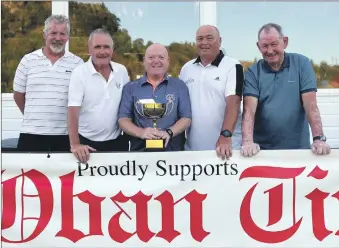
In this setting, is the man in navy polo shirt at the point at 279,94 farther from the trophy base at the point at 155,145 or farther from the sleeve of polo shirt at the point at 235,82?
the trophy base at the point at 155,145

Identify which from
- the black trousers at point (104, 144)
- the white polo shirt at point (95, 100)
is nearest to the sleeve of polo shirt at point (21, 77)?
the white polo shirt at point (95, 100)

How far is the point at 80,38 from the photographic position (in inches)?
245

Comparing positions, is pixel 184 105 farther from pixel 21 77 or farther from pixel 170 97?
pixel 21 77

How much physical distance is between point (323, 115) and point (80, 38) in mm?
2889

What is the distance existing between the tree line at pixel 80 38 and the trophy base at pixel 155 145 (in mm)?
2715

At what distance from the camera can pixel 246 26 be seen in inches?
244

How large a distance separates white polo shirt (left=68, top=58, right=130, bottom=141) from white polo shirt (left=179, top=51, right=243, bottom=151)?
0.51 metres

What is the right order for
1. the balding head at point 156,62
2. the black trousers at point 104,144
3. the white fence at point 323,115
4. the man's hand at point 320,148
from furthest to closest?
the white fence at point 323,115, the black trousers at point 104,144, the balding head at point 156,62, the man's hand at point 320,148

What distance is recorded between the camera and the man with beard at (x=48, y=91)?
3904 millimetres

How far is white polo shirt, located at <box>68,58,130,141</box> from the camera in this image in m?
3.64

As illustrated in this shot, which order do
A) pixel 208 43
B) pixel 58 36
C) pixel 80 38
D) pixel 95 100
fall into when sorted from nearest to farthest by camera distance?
pixel 95 100 → pixel 208 43 → pixel 58 36 → pixel 80 38

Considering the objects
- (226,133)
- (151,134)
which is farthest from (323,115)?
(151,134)

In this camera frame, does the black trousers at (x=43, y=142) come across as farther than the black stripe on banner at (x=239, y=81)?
Yes

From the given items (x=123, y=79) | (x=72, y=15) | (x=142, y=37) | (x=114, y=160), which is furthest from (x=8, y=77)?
(x=114, y=160)
